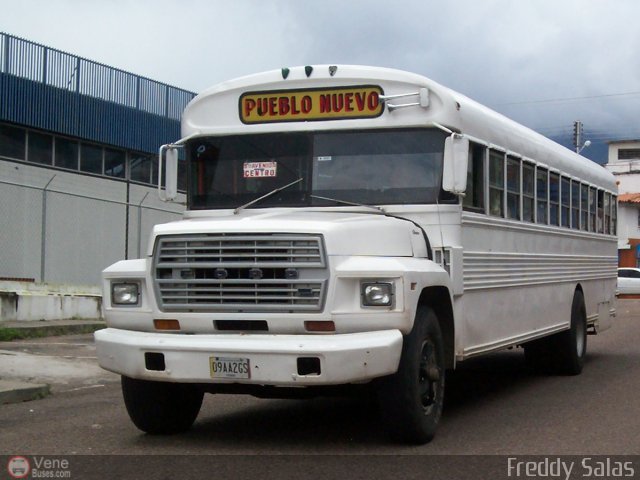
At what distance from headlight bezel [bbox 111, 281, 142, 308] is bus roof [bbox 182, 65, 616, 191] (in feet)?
6.22

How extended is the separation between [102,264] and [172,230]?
17.4 metres

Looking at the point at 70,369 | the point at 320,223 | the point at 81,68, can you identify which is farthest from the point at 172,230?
the point at 81,68

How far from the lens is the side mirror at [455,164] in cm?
817

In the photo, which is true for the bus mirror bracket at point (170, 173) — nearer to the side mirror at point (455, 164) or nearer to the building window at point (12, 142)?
the side mirror at point (455, 164)

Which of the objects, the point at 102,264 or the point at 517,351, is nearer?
the point at 517,351

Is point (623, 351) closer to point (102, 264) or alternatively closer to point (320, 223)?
point (320, 223)

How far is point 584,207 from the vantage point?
553 inches

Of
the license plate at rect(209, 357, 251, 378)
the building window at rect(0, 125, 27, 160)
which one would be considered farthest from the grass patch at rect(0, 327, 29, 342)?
the license plate at rect(209, 357, 251, 378)

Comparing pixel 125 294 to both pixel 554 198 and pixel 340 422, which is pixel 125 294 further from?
pixel 554 198

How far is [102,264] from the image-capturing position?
24.3 meters

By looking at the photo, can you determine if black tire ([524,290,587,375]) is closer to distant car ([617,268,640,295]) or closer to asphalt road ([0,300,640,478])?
asphalt road ([0,300,640,478])

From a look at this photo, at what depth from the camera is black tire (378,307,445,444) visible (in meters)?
7.27

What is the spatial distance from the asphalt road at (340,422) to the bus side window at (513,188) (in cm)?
193

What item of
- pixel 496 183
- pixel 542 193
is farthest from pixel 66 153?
pixel 496 183
